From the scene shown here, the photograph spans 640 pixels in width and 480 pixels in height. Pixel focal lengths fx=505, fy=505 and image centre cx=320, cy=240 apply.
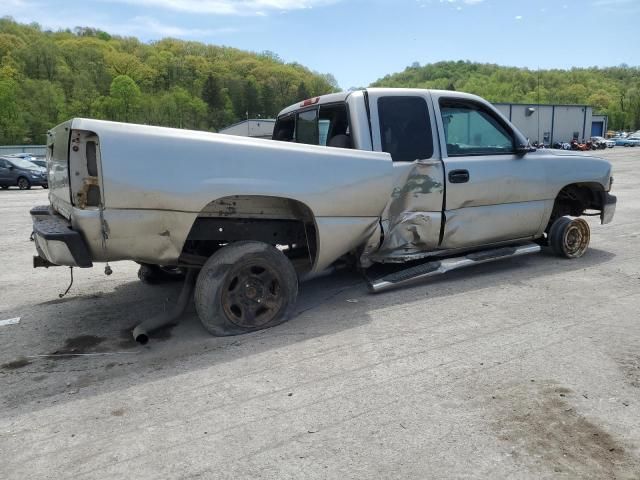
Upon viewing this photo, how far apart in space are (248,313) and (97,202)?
4.75 ft

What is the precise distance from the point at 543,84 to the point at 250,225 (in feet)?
531

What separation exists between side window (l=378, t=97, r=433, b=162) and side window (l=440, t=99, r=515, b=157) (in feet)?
0.83

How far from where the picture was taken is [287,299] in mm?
4336

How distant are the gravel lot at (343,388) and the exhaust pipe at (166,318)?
0.43 feet

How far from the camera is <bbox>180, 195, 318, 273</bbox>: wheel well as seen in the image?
410cm

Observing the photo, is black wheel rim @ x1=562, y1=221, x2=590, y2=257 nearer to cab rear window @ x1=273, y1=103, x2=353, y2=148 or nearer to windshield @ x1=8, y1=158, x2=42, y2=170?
cab rear window @ x1=273, y1=103, x2=353, y2=148

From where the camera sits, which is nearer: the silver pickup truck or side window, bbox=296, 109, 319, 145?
the silver pickup truck

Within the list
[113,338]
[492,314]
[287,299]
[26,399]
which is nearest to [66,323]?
[113,338]

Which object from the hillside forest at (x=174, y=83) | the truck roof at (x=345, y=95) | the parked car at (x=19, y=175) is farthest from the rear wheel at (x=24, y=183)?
the hillside forest at (x=174, y=83)

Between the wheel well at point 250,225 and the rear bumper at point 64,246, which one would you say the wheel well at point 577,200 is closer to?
the wheel well at point 250,225

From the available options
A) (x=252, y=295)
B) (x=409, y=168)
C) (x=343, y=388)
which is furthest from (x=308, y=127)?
(x=343, y=388)

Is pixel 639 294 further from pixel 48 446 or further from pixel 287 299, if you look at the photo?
pixel 48 446

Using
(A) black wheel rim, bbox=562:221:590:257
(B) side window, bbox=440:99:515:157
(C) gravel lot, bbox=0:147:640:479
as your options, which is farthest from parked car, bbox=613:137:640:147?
(C) gravel lot, bbox=0:147:640:479

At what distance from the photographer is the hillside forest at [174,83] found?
95.0 metres
